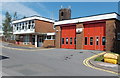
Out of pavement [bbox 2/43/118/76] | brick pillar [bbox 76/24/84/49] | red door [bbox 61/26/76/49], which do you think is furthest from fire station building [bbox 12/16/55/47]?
pavement [bbox 2/43/118/76]

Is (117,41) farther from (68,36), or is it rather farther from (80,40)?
(68,36)

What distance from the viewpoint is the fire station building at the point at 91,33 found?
62.8 ft

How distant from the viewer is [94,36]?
838 inches

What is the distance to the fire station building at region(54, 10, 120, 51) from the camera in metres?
19.1

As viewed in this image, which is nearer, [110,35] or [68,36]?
[110,35]

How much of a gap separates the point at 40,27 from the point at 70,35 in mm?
9332

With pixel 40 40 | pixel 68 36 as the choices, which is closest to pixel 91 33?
pixel 68 36

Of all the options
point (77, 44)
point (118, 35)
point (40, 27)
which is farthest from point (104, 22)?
point (40, 27)

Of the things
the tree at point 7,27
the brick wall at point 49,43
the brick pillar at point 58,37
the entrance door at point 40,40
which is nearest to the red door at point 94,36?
the brick pillar at point 58,37

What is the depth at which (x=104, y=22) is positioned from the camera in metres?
20.3

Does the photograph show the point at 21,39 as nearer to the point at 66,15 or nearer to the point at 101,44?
the point at 66,15

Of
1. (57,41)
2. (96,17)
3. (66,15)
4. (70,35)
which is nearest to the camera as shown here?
(96,17)

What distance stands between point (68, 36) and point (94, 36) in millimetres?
5495

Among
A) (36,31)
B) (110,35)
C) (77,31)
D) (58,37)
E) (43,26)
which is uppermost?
(43,26)
